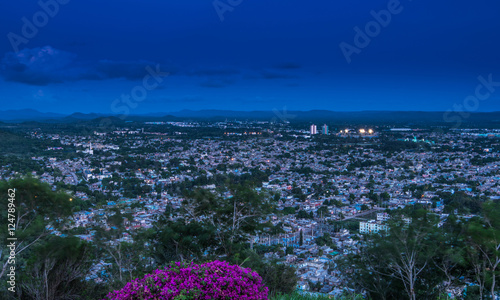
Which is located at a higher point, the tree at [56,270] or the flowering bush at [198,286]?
the flowering bush at [198,286]

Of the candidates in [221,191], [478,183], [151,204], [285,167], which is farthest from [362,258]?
[285,167]

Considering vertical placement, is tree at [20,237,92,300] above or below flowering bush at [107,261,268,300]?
below

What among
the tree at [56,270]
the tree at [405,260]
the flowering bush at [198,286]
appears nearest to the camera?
the flowering bush at [198,286]

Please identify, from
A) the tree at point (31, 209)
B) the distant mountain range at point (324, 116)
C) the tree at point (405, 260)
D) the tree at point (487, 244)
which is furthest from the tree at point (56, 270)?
the distant mountain range at point (324, 116)

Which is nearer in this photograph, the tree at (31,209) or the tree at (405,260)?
the tree at (31,209)

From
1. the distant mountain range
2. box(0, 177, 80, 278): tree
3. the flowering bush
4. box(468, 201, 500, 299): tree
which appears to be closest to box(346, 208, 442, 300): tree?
box(468, 201, 500, 299): tree

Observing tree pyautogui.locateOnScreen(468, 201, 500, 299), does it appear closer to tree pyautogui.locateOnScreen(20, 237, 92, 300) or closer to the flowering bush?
the flowering bush

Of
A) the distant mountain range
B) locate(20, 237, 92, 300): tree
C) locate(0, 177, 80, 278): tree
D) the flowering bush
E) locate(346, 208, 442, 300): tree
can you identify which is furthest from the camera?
the distant mountain range

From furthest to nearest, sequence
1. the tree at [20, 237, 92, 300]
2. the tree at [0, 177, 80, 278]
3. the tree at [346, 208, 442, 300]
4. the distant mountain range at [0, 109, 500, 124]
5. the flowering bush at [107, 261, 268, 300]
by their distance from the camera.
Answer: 1. the distant mountain range at [0, 109, 500, 124]
2. the tree at [346, 208, 442, 300]
3. the tree at [0, 177, 80, 278]
4. the tree at [20, 237, 92, 300]
5. the flowering bush at [107, 261, 268, 300]

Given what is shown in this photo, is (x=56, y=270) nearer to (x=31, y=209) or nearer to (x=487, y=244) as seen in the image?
(x=31, y=209)

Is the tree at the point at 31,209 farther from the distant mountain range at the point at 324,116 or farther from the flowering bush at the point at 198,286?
the distant mountain range at the point at 324,116
